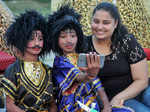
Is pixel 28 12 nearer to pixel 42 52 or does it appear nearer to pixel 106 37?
pixel 42 52

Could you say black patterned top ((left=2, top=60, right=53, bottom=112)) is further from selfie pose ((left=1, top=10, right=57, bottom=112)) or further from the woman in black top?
the woman in black top

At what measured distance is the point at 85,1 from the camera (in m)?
4.72

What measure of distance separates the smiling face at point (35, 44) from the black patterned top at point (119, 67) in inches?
26.4

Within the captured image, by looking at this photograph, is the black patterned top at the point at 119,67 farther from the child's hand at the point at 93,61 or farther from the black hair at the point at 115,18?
the child's hand at the point at 93,61

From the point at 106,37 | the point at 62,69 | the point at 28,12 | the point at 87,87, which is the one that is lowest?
the point at 87,87

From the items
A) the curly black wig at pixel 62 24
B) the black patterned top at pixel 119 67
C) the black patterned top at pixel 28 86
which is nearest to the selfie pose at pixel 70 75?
the curly black wig at pixel 62 24

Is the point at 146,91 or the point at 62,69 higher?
the point at 62,69

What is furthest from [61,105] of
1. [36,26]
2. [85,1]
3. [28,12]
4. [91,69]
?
[85,1]

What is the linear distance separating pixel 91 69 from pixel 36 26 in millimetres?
649

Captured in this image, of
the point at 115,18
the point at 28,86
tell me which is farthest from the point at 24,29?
the point at 115,18

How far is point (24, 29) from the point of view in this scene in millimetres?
2393

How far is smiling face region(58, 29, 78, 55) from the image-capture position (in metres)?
2.43

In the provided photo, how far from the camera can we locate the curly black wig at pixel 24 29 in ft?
7.82

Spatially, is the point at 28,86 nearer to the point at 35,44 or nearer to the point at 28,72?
the point at 28,72
